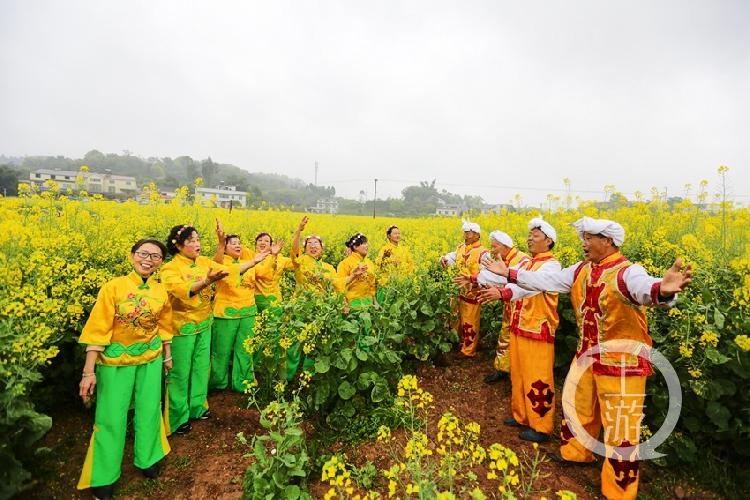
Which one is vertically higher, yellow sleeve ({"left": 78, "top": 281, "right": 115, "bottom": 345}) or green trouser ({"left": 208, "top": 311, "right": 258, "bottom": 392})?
yellow sleeve ({"left": 78, "top": 281, "right": 115, "bottom": 345})

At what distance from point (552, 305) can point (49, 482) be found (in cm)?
431

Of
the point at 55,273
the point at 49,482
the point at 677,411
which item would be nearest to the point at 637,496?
the point at 677,411

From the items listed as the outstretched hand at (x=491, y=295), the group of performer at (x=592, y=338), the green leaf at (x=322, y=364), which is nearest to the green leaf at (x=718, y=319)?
the group of performer at (x=592, y=338)

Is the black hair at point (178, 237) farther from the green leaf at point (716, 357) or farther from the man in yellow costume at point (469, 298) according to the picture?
the green leaf at point (716, 357)

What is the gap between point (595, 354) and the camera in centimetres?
276

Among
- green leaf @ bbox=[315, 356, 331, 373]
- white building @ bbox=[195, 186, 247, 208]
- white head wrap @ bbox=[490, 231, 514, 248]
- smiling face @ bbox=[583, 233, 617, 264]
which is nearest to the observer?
smiling face @ bbox=[583, 233, 617, 264]

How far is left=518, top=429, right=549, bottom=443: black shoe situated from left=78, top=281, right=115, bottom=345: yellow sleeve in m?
3.50

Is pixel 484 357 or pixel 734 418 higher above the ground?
pixel 734 418

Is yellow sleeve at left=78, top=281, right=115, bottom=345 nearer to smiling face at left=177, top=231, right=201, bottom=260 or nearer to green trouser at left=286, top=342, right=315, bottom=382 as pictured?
smiling face at left=177, top=231, right=201, bottom=260

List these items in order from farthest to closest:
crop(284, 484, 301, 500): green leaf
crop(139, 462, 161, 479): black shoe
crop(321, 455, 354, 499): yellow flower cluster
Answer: crop(139, 462, 161, 479): black shoe, crop(284, 484, 301, 500): green leaf, crop(321, 455, 354, 499): yellow flower cluster

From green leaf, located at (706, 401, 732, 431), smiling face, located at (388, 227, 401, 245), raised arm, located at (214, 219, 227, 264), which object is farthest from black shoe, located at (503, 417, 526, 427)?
raised arm, located at (214, 219, 227, 264)

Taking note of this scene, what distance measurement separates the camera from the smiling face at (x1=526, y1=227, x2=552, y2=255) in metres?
3.56

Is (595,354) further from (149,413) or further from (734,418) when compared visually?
(149,413)

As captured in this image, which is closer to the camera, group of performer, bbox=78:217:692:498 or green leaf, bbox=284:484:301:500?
green leaf, bbox=284:484:301:500
